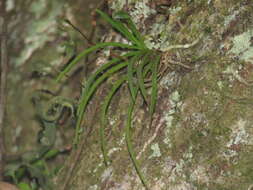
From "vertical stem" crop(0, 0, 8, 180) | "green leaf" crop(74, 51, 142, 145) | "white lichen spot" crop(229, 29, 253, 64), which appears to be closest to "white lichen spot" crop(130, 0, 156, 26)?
"green leaf" crop(74, 51, 142, 145)

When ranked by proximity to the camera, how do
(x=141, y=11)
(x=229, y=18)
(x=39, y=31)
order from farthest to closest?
(x=39, y=31)
(x=141, y=11)
(x=229, y=18)

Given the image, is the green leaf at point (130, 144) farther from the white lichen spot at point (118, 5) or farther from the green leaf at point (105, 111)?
the white lichen spot at point (118, 5)

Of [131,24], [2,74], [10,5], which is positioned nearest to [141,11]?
[131,24]

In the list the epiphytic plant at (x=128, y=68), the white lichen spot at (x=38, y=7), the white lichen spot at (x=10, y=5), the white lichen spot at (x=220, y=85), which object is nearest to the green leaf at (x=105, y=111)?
the epiphytic plant at (x=128, y=68)

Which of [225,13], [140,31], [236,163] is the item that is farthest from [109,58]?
[236,163]

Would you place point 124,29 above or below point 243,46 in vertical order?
above

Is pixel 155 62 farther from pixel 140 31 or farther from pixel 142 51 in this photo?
pixel 140 31

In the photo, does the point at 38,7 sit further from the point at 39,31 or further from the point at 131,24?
the point at 131,24
